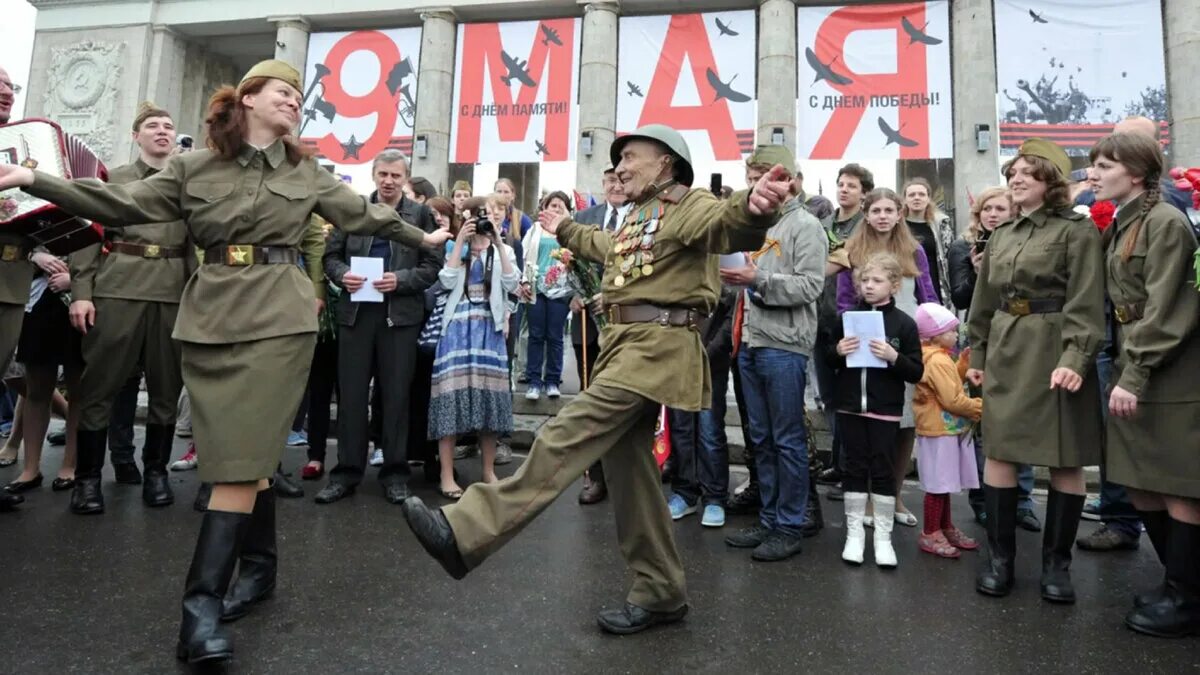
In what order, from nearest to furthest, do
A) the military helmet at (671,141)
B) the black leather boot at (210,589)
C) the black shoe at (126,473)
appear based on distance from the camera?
the black leather boot at (210,589), the military helmet at (671,141), the black shoe at (126,473)

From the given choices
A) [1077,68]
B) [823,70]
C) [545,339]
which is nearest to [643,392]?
[545,339]

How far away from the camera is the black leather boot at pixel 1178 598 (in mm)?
2996

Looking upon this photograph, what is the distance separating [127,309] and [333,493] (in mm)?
1713

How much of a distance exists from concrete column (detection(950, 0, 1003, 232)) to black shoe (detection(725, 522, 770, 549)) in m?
13.5

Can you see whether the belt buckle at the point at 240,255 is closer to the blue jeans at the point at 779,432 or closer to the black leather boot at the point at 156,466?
the black leather boot at the point at 156,466

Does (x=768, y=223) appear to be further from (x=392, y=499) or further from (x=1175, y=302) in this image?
(x=392, y=499)

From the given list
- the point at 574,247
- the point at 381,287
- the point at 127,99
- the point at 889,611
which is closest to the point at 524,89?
the point at 127,99

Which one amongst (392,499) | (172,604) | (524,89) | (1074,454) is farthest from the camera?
(524,89)

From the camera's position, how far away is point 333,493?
15.6 ft

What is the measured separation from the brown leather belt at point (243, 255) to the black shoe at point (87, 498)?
7.78 ft

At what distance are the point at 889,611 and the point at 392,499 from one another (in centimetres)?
316

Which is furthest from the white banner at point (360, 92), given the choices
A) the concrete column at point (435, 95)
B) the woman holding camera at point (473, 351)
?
the woman holding camera at point (473, 351)

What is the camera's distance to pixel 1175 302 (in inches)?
121

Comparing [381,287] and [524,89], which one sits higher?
[524,89]
